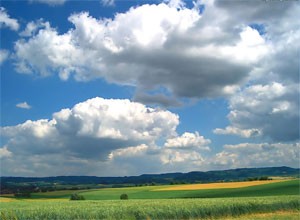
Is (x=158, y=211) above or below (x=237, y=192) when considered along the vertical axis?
above

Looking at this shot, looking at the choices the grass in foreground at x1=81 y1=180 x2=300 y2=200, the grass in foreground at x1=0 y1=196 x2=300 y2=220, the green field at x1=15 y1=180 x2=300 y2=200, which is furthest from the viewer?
the green field at x1=15 y1=180 x2=300 y2=200

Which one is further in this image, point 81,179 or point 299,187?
point 81,179

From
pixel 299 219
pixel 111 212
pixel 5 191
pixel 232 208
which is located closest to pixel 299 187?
pixel 232 208

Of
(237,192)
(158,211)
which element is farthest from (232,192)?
(158,211)

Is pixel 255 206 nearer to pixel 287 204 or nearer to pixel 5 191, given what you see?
pixel 287 204

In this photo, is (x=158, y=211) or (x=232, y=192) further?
(x=232, y=192)

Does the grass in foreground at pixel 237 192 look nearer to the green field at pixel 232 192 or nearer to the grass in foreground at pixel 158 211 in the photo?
the green field at pixel 232 192

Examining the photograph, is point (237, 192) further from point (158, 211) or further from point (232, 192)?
point (158, 211)

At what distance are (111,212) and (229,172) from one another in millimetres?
177220

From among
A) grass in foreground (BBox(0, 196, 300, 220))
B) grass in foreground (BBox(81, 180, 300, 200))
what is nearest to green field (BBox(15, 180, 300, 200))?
grass in foreground (BBox(81, 180, 300, 200))

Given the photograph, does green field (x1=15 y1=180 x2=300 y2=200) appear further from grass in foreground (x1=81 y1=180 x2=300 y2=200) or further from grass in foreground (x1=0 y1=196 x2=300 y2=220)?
A: grass in foreground (x1=0 y1=196 x2=300 y2=220)

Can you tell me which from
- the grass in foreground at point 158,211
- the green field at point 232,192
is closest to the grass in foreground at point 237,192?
the green field at point 232,192

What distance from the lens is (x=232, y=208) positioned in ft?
107

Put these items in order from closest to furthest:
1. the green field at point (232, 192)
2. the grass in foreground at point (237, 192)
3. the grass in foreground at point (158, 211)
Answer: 1. the grass in foreground at point (158, 211)
2. the grass in foreground at point (237, 192)
3. the green field at point (232, 192)
